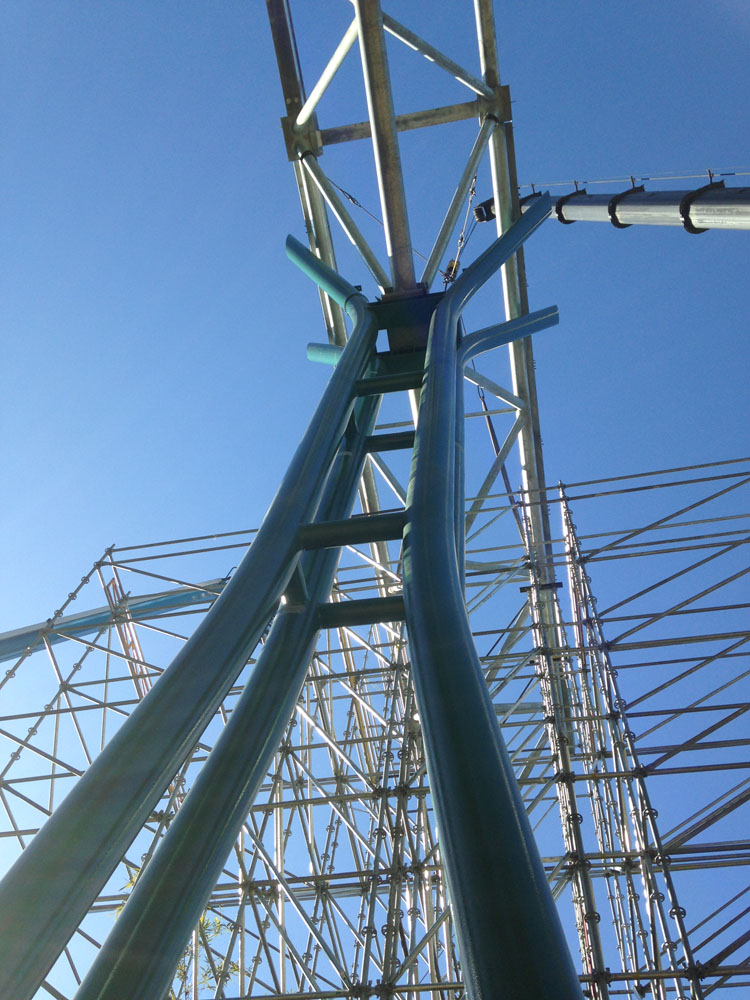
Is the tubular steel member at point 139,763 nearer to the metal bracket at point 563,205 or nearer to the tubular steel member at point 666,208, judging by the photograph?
the tubular steel member at point 666,208

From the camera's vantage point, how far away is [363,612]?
469 cm

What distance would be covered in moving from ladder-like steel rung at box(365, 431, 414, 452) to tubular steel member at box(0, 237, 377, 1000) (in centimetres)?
135

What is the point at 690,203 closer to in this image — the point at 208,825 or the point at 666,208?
the point at 666,208

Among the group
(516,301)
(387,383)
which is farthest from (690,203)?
(387,383)

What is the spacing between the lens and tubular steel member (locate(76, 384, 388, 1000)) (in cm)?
305

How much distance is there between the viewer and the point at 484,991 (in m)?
2.20

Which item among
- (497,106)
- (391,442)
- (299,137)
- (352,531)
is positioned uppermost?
(497,106)

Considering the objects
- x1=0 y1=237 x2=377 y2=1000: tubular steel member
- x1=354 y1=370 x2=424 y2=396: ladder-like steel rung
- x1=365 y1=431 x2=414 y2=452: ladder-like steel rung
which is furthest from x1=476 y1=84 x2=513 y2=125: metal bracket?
x1=0 y1=237 x2=377 y2=1000: tubular steel member

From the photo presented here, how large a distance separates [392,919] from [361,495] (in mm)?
5624

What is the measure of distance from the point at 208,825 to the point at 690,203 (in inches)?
351

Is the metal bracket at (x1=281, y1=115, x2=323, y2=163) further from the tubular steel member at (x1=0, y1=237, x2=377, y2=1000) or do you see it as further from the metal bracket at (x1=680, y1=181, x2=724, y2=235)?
the tubular steel member at (x1=0, y1=237, x2=377, y2=1000)

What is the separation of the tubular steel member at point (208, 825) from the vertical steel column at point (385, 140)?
4.65 m

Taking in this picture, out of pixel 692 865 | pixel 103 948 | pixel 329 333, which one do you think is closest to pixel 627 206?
pixel 329 333

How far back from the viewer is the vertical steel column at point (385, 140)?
8.48 m
